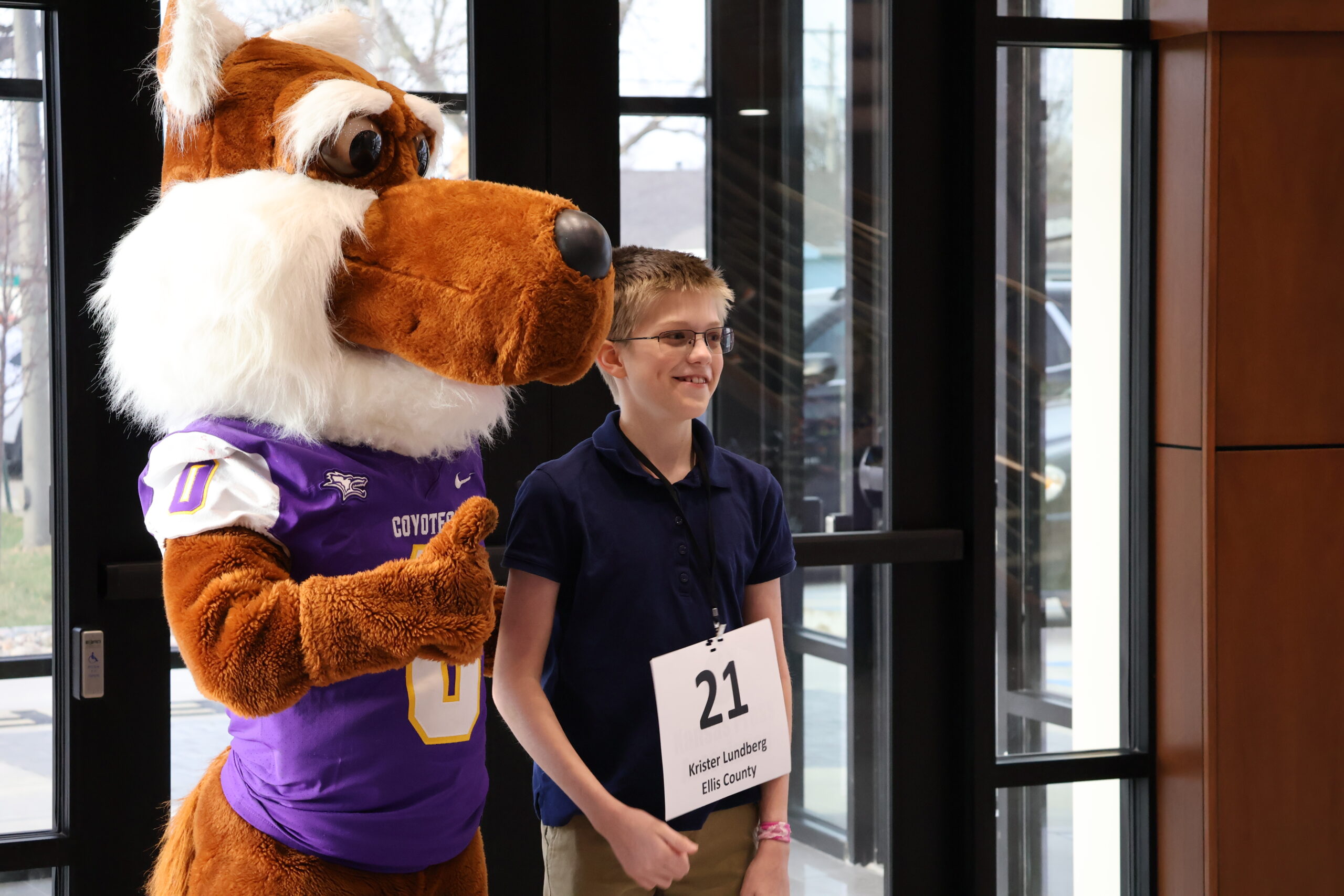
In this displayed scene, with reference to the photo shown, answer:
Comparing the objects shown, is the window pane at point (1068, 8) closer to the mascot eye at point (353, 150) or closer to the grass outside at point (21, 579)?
the mascot eye at point (353, 150)

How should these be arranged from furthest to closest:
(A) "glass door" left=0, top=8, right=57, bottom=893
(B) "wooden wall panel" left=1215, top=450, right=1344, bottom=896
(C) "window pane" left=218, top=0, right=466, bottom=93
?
1. (B) "wooden wall panel" left=1215, top=450, right=1344, bottom=896
2. (C) "window pane" left=218, top=0, right=466, bottom=93
3. (A) "glass door" left=0, top=8, right=57, bottom=893

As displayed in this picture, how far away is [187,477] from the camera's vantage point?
121 centimetres

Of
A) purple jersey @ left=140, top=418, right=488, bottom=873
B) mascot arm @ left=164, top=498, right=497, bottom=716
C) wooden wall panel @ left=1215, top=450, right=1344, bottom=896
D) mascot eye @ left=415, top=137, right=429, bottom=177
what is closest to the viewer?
mascot arm @ left=164, top=498, right=497, bottom=716

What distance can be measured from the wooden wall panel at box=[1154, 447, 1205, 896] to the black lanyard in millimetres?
1543

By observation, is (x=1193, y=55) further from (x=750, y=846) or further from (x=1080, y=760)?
(x=750, y=846)

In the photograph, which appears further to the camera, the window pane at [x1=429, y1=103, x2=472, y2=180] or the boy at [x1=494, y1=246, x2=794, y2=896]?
the window pane at [x1=429, y1=103, x2=472, y2=180]

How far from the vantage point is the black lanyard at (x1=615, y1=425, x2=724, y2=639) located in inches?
62.1

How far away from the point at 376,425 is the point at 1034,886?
2.30m

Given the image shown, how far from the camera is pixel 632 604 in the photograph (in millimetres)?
1541

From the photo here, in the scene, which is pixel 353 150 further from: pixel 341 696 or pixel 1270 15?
pixel 1270 15

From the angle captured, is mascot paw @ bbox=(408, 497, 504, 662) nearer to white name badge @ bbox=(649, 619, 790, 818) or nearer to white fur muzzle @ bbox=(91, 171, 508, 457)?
white fur muzzle @ bbox=(91, 171, 508, 457)

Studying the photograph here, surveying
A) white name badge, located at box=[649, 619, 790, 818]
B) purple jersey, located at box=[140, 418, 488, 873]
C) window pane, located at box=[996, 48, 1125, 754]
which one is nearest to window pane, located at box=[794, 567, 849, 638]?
window pane, located at box=[996, 48, 1125, 754]

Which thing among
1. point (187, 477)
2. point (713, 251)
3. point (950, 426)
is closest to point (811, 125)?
→ point (713, 251)

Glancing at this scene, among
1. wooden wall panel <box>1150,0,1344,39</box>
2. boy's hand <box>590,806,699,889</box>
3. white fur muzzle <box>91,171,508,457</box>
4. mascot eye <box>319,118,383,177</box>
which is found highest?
wooden wall panel <box>1150,0,1344,39</box>
